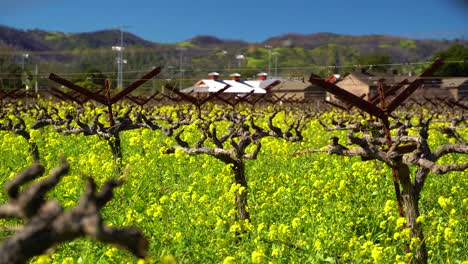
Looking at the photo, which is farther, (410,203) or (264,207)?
(264,207)

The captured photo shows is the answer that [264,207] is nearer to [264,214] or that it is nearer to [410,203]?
[264,214]

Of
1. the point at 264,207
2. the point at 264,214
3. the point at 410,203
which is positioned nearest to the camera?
the point at 410,203

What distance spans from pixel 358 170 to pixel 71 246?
4.51m

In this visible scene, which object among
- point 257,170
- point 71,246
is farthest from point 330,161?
Answer: point 71,246

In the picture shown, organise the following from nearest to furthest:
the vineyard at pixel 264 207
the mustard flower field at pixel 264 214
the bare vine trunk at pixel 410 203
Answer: the vineyard at pixel 264 207, the mustard flower field at pixel 264 214, the bare vine trunk at pixel 410 203

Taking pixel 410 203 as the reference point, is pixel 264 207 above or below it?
below

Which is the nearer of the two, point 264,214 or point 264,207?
point 264,214

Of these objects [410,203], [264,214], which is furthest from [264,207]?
[410,203]

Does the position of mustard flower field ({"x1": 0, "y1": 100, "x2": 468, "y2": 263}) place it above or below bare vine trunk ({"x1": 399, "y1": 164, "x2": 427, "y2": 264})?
below

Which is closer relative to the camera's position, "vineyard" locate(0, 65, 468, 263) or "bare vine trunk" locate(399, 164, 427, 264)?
"vineyard" locate(0, 65, 468, 263)

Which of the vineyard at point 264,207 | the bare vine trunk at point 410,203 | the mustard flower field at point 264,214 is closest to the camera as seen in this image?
the vineyard at point 264,207

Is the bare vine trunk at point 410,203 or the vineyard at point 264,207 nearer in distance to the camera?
the vineyard at point 264,207

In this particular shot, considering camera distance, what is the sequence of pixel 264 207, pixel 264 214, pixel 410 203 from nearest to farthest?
1. pixel 410 203
2. pixel 264 214
3. pixel 264 207

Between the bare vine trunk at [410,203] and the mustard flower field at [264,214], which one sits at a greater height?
the bare vine trunk at [410,203]
